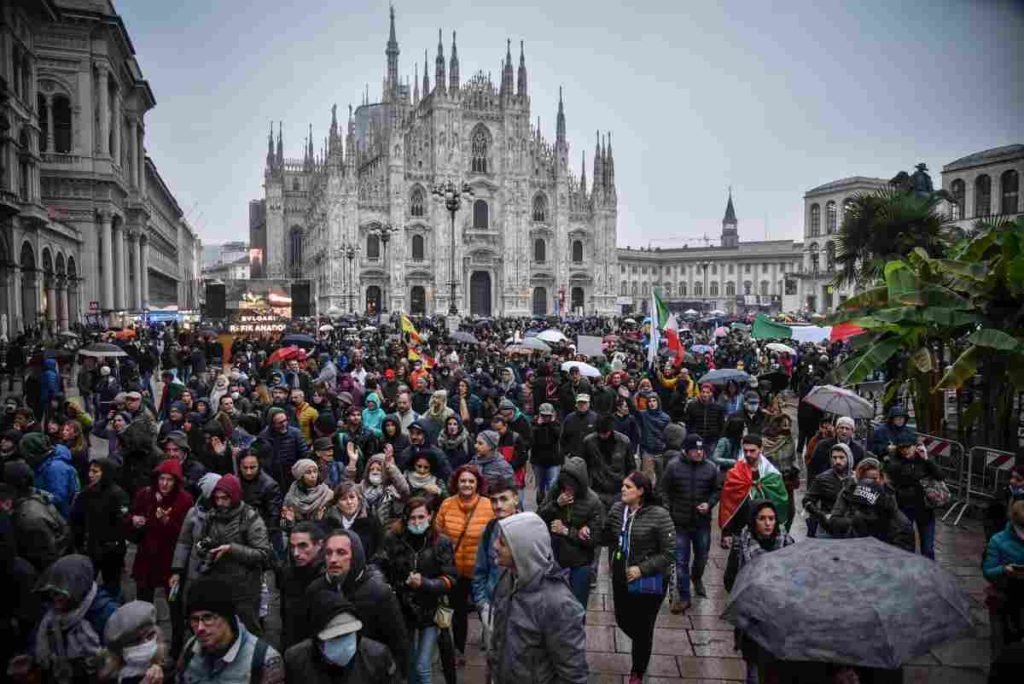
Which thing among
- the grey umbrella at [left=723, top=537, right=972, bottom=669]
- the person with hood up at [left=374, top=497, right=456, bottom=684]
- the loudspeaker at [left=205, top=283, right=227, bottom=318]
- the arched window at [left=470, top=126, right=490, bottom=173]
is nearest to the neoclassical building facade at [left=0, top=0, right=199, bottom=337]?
the loudspeaker at [left=205, top=283, right=227, bottom=318]

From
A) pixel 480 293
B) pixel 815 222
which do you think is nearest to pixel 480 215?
pixel 480 293

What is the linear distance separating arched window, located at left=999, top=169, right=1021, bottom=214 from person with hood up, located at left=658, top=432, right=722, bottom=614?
53.7 meters

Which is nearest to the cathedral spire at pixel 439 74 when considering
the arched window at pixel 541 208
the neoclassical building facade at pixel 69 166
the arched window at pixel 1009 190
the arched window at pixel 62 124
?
the arched window at pixel 541 208

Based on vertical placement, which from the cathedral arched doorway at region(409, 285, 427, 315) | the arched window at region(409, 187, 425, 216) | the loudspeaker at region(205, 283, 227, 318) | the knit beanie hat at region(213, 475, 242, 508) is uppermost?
the arched window at region(409, 187, 425, 216)

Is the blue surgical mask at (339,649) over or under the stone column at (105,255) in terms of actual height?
under

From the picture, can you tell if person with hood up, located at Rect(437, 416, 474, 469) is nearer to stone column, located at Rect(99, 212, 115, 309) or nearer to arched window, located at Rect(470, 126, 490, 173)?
stone column, located at Rect(99, 212, 115, 309)

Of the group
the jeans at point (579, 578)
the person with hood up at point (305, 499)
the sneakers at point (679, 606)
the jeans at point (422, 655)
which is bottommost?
the sneakers at point (679, 606)

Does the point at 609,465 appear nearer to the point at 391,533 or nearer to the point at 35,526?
the point at 391,533

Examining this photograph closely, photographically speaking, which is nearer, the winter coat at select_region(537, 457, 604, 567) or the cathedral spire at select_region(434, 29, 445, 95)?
the winter coat at select_region(537, 457, 604, 567)

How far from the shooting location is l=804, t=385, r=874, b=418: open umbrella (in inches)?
335

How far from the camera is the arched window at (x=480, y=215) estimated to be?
63250 mm

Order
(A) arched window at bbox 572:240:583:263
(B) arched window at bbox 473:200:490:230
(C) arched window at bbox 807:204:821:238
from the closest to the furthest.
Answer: (B) arched window at bbox 473:200:490:230, (A) arched window at bbox 572:240:583:263, (C) arched window at bbox 807:204:821:238

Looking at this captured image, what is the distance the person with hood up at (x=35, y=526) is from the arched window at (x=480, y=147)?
59838 millimetres

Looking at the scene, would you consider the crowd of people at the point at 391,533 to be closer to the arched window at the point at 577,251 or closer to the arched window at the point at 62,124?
the arched window at the point at 62,124
